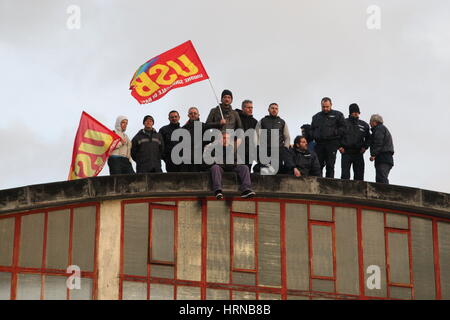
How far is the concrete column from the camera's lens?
40719 mm

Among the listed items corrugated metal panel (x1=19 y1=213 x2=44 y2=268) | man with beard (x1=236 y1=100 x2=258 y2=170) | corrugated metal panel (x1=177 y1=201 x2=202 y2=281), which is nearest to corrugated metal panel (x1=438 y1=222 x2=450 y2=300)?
man with beard (x1=236 y1=100 x2=258 y2=170)

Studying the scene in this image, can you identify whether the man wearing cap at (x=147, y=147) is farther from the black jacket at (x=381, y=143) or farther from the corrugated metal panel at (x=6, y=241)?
the black jacket at (x=381, y=143)

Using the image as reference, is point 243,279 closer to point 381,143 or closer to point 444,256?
point 381,143

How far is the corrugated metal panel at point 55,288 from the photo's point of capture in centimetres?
4056

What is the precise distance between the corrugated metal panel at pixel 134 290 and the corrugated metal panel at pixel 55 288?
140 cm

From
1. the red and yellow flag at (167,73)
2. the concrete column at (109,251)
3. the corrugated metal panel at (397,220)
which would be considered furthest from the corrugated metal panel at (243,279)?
the red and yellow flag at (167,73)

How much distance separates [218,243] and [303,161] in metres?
2.82

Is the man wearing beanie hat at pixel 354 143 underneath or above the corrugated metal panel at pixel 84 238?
above

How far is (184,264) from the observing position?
135ft

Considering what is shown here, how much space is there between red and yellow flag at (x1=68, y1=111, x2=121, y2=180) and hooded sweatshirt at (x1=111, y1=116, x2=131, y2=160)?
209 mm

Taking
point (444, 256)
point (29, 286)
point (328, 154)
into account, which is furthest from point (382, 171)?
point (29, 286)

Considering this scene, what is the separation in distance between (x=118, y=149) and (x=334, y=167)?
524 centimetres

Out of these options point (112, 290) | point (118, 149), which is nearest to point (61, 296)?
point (112, 290)

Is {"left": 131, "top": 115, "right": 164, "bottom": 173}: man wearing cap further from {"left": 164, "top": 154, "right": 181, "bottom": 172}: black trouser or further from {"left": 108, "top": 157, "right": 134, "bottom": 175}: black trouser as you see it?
{"left": 108, "top": 157, "right": 134, "bottom": 175}: black trouser
